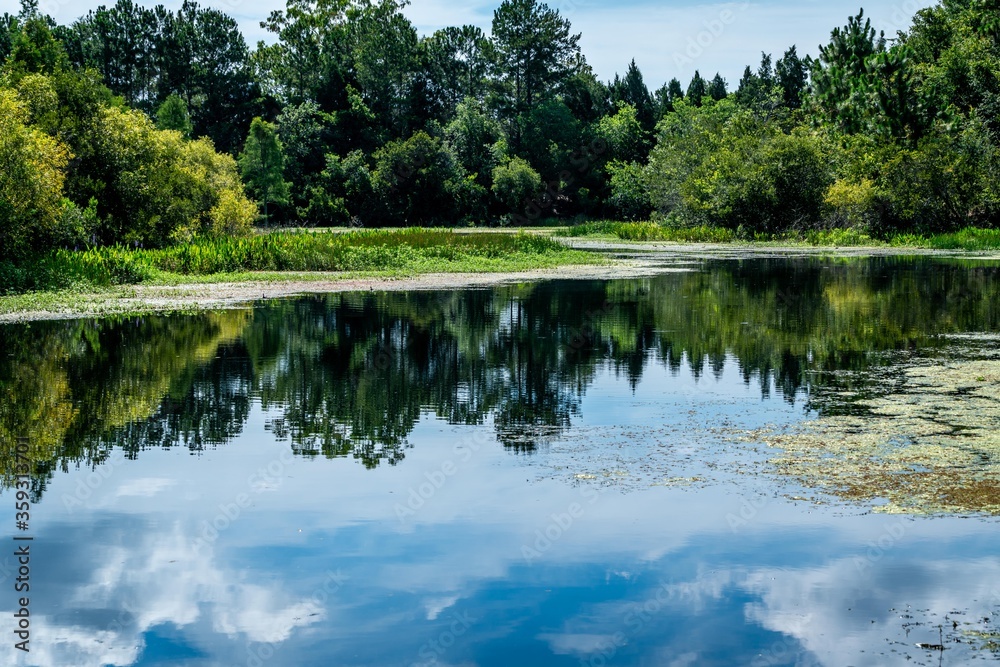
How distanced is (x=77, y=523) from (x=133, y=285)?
26.4 m

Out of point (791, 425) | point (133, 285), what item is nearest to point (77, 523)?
point (791, 425)

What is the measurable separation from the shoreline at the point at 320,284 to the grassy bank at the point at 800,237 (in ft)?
10.8

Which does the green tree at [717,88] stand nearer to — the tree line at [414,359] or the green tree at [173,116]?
the green tree at [173,116]

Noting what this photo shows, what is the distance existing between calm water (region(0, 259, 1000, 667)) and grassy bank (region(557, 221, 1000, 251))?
146ft

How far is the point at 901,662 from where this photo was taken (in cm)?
652

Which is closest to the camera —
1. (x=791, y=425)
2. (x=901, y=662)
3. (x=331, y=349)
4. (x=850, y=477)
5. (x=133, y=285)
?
(x=901, y=662)

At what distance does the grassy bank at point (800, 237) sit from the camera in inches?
2402

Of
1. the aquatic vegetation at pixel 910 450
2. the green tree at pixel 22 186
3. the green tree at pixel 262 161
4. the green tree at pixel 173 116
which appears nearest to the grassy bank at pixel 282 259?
the green tree at pixel 22 186

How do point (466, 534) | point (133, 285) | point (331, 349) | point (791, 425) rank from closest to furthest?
point (466, 534) < point (791, 425) < point (331, 349) < point (133, 285)

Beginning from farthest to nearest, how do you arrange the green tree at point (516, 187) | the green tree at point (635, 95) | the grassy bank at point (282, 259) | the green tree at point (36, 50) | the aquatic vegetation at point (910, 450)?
the green tree at point (635, 95) < the green tree at point (516, 187) < the green tree at point (36, 50) < the grassy bank at point (282, 259) < the aquatic vegetation at point (910, 450)

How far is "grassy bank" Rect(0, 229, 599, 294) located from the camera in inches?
1288

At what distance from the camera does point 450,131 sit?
10800 cm

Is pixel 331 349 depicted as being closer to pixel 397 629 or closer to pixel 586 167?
pixel 397 629

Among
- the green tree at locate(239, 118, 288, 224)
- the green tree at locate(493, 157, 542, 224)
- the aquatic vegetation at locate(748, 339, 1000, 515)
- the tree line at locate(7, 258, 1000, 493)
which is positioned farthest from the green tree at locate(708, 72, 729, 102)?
the aquatic vegetation at locate(748, 339, 1000, 515)
